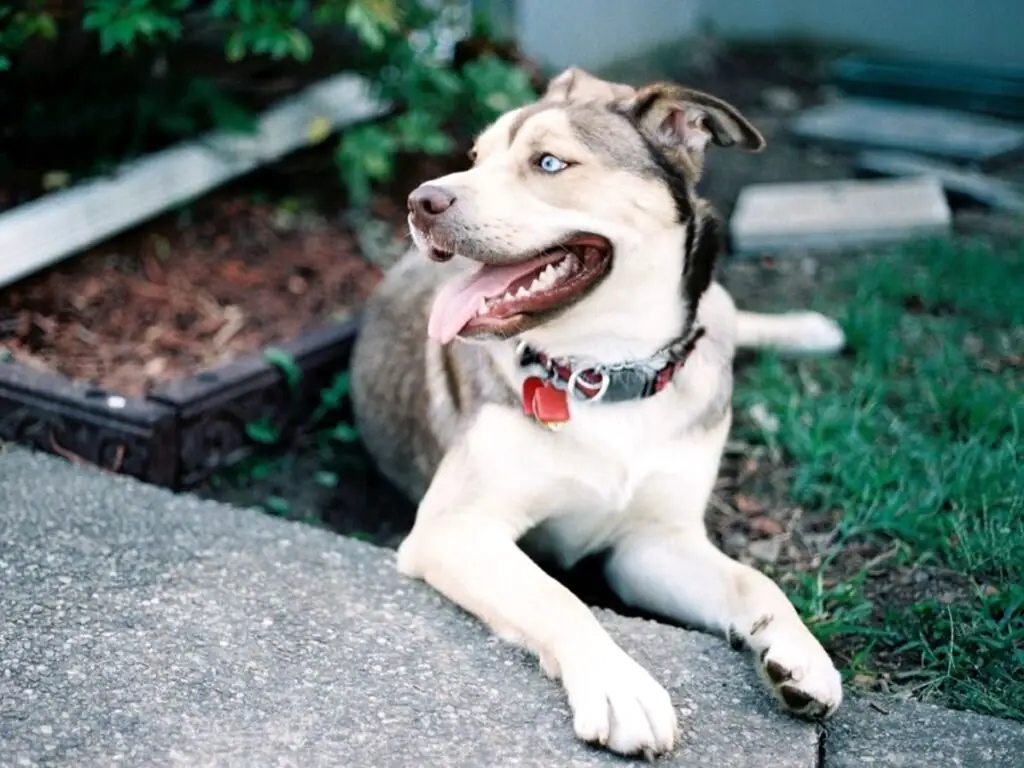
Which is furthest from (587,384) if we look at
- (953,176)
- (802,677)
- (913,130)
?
(913,130)

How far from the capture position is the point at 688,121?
121 inches

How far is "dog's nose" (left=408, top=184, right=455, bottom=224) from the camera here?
9.37ft

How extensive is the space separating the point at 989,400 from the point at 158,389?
2608mm

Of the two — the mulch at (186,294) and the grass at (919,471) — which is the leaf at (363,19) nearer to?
the mulch at (186,294)

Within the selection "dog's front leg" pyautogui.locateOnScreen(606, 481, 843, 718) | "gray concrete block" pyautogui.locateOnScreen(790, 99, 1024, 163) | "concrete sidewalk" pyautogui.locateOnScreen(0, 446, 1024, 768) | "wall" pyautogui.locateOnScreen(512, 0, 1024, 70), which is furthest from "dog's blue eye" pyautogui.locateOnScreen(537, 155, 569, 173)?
"wall" pyautogui.locateOnScreen(512, 0, 1024, 70)

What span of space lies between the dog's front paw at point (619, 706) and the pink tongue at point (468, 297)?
31.6 inches

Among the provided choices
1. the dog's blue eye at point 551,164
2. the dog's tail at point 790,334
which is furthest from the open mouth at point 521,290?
the dog's tail at point 790,334

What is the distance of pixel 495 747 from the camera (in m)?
2.51

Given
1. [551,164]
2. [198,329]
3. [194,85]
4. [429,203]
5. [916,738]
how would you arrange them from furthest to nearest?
[194,85]
[198,329]
[551,164]
[429,203]
[916,738]

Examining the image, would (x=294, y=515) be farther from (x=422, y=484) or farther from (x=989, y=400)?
(x=989, y=400)

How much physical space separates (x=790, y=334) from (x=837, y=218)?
1.39m

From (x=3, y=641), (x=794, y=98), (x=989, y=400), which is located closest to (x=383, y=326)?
(x=3, y=641)

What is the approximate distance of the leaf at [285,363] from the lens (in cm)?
402

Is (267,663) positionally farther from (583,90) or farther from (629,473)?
(583,90)
